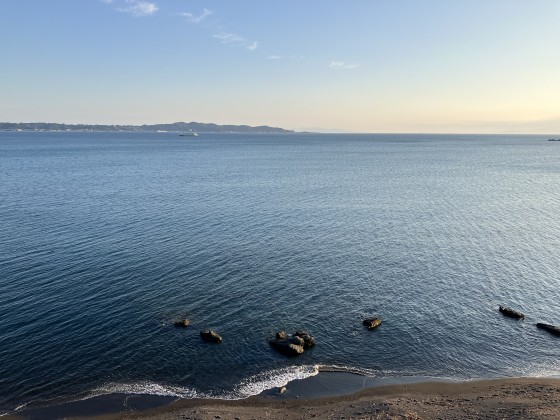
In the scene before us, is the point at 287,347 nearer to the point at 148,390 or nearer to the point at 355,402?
the point at 355,402

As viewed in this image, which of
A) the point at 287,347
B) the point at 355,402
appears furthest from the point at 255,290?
the point at 355,402

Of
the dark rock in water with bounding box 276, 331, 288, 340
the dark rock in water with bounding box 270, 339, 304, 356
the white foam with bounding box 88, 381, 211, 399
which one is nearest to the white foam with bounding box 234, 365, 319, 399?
the dark rock in water with bounding box 270, 339, 304, 356

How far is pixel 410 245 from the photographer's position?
75.6 m

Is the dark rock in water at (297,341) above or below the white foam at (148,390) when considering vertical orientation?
above

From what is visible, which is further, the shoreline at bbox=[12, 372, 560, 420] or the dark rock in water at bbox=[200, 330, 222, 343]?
the dark rock in water at bbox=[200, 330, 222, 343]

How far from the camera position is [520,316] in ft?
165

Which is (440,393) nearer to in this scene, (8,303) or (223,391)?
(223,391)

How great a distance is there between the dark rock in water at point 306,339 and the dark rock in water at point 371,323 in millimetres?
6954

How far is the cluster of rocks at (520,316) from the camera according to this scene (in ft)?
155

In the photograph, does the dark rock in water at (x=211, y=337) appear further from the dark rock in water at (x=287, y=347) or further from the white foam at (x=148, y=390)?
the white foam at (x=148, y=390)

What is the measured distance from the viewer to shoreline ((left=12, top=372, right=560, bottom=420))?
33406 mm

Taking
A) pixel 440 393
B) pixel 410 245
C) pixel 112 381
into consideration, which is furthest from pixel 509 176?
pixel 112 381

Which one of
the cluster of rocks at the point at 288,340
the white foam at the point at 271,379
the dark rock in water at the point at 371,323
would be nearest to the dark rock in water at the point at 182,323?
the cluster of rocks at the point at 288,340

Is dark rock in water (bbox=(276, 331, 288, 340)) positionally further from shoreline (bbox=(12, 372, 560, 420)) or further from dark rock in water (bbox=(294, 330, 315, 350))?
shoreline (bbox=(12, 372, 560, 420))
